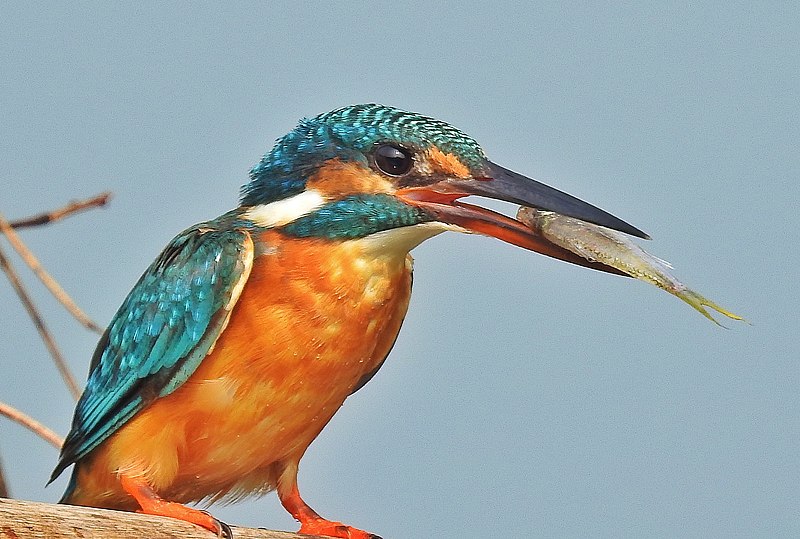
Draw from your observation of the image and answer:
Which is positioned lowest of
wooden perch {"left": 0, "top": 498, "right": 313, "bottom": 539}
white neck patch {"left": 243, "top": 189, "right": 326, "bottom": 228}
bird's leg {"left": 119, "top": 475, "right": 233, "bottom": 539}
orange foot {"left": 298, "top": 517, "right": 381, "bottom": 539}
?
wooden perch {"left": 0, "top": 498, "right": 313, "bottom": 539}

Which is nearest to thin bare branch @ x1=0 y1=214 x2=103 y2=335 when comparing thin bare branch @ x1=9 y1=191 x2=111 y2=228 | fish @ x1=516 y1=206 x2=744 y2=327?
thin bare branch @ x1=9 y1=191 x2=111 y2=228

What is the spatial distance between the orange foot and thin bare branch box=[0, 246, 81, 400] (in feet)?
2.08

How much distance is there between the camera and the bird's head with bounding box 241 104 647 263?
2.29 metres

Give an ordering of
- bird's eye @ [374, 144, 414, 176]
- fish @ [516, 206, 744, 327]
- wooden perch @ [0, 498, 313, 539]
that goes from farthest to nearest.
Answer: bird's eye @ [374, 144, 414, 176]
fish @ [516, 206, 744, 327]
wooden perch @ [0, 498, 313, 539]

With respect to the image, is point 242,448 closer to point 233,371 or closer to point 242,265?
point 233,371

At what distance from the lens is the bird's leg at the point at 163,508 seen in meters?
2.35

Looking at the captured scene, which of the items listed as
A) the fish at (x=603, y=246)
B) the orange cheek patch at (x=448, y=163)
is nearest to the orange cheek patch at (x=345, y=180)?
the orange cheek patch at (x=448, y=163)

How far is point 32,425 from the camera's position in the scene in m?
2.67

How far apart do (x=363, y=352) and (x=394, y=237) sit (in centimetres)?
30

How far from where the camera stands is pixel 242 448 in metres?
2.49

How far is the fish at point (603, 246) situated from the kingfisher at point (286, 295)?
3cm

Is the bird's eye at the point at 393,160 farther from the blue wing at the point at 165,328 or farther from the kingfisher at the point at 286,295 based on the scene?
the blue wing at the point at 165,328

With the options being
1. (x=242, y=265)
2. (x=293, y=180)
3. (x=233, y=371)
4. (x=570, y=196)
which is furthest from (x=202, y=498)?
(x=570, y=196)

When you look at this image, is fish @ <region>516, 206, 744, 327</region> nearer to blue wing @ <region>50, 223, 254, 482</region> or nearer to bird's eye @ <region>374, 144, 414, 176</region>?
bird's eye @ <region>374, 144, 414, 176</region>
